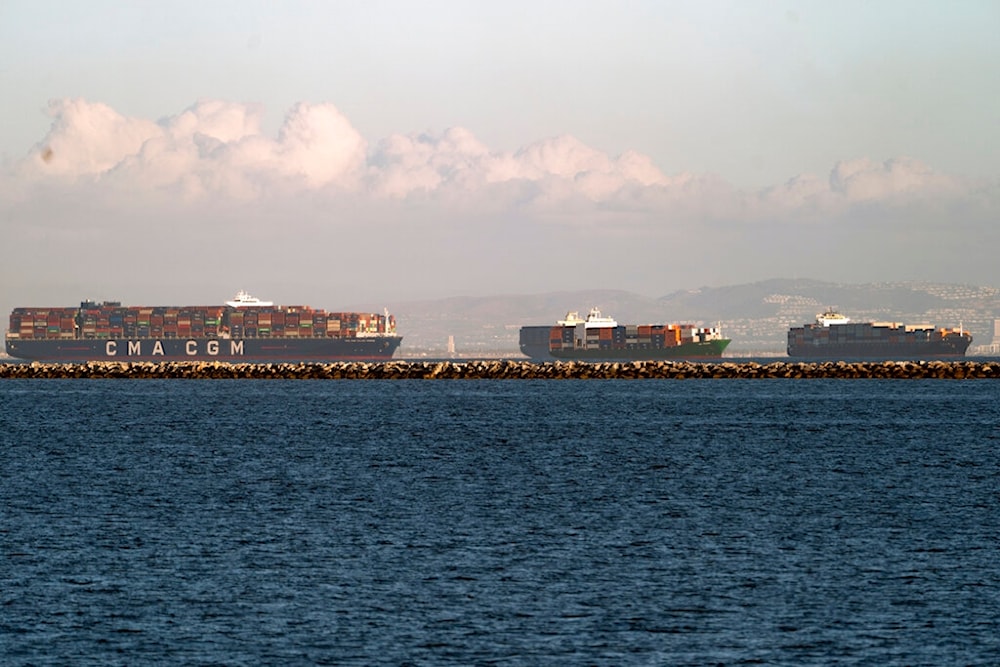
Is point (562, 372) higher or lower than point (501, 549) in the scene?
higher

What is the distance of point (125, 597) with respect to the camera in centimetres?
2086

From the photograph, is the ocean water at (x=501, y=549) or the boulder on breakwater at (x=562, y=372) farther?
the boulder on breakwater at (x=562, y=372)

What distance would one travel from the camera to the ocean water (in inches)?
709

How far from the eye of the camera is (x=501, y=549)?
84.5 ft

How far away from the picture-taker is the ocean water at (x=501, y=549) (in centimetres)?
1800

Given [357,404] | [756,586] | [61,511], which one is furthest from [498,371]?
[756,586]

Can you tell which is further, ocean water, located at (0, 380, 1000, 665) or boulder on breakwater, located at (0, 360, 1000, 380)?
boulder on breakwater, located at (0, 360, 1000, 380)

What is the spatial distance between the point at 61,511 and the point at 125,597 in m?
11.6

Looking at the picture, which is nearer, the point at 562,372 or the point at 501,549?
the point at 501,549

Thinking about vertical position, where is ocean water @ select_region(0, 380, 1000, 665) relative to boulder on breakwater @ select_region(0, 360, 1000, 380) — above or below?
below

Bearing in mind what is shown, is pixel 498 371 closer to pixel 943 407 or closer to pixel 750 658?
pixel 943 407

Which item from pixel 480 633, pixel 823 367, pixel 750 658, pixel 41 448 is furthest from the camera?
pixel 823 367

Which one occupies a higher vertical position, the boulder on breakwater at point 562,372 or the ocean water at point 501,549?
the boulder on breakwater at point 562,372

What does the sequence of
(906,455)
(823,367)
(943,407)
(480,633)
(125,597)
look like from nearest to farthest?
(480,633) → (125,597) → (906,455) → (943,407) → (823,367)
